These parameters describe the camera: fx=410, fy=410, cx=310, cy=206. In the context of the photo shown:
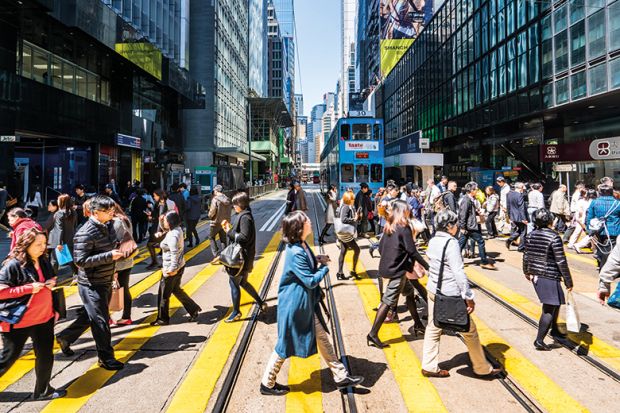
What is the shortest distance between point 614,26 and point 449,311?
22.5m

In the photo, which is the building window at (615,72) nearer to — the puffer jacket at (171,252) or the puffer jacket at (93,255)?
the puffer jacket at (171,252)

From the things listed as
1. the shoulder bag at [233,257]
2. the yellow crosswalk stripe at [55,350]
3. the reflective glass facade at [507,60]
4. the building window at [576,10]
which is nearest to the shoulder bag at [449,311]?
the shoulder bag at [233,257]

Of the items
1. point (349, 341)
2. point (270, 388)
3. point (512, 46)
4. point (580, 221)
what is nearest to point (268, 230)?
point (580, 221)

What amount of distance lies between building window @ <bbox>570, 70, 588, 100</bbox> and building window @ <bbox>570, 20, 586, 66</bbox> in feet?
2.21

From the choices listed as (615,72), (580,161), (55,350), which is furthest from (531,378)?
(580,161)

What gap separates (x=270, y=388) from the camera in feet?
13.1

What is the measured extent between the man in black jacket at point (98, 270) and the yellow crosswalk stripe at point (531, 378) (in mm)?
4345

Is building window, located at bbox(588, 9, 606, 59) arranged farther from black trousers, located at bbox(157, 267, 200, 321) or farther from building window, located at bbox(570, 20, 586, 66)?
black trousers, located at bbox(157, 267, 200, 321)

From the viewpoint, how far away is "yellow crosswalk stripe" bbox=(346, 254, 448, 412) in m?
3.84

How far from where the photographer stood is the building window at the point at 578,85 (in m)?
21.6

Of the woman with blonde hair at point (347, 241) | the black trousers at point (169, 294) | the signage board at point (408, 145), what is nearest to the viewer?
the black trousers at point (169, 294)

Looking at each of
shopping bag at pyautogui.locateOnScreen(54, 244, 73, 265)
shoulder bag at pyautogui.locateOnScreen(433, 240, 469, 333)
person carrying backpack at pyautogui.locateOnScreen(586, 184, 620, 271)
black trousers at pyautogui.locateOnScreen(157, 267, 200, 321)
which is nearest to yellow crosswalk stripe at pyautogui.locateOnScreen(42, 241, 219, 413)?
black trousers at pyautogui.locateOnScreen(157, 267, 200, 321)

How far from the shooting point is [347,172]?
812 inches

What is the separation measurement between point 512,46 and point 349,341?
29406 millimetres
